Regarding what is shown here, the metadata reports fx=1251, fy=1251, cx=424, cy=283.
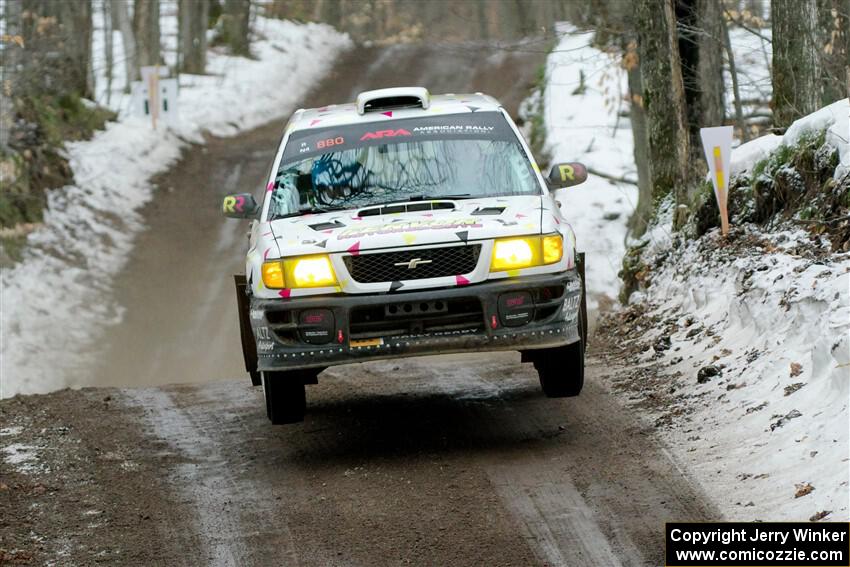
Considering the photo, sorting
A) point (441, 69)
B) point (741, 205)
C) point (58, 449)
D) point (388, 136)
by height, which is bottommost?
point (58, 449)

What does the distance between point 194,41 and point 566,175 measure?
1133 inches

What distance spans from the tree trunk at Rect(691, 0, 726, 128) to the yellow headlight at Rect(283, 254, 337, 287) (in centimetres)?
786

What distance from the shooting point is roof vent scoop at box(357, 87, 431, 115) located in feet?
A: 29.2

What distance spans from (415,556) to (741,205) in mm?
6470

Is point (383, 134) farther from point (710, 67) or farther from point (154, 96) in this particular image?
point (154, 96)

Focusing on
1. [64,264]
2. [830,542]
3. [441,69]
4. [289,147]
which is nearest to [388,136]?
[289,147]

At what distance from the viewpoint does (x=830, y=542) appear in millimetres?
5254

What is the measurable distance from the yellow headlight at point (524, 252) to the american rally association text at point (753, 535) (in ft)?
6.64

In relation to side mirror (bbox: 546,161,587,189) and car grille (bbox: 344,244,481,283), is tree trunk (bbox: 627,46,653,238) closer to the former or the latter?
side mirror (bbox: 546,161,587,189)

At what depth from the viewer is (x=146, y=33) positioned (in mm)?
32000

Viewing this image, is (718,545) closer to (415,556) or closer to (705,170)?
(415,556)

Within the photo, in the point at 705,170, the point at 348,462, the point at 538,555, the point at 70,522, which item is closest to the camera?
the point at 538,555

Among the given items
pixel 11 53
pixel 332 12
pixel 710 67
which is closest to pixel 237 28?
pixel 332 12

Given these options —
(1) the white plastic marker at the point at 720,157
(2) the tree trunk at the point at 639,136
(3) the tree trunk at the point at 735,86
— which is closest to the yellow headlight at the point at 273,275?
(1) the white plastic marker at the point at 720,157
